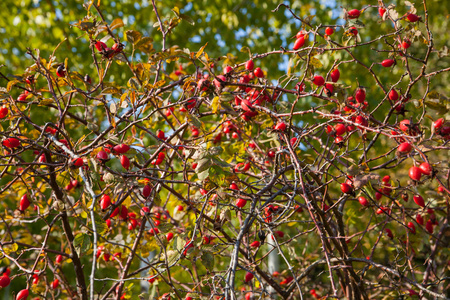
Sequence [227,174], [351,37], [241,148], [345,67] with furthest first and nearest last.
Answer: [345,67] → [241,148] → [351,37] → [227,174]

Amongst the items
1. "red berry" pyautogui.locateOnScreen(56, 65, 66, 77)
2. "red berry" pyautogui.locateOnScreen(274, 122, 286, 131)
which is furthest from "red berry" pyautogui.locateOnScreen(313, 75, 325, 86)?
"red berry" pyautogui.locateOnScreen(56, 65, 66, 77)

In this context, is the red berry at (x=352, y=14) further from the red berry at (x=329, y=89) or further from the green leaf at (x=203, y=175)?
the green leaf at (x=203, y=175)

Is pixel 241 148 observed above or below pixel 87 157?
above

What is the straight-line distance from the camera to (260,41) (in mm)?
3691

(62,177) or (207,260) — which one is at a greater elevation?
(62,177)

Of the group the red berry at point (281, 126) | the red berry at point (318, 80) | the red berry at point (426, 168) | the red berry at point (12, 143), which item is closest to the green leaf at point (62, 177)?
the red berry at point (12, 143)

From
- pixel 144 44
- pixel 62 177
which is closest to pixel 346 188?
pixel 144 44

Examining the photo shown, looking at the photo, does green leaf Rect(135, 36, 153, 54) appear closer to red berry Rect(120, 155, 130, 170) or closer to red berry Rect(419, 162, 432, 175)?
red berry Rect(120, 155, 130, 170)

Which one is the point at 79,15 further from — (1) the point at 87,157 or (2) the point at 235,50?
(1) the point at 87,157

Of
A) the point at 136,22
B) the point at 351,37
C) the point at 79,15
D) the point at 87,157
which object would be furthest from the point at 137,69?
the point at 79,15

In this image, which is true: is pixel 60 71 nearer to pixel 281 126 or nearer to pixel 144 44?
pixel 144 44

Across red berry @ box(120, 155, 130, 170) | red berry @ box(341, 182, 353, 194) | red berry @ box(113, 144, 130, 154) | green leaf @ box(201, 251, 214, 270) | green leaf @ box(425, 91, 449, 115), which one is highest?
green leaf @ box(425, 91, 449, 115)

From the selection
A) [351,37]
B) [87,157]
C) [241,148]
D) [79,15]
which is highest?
[79,15]

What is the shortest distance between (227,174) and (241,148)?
0.67 metres
